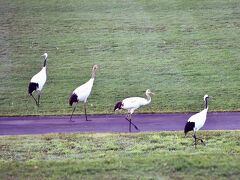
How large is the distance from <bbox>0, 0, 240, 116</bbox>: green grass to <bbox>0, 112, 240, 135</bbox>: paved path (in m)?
0.88

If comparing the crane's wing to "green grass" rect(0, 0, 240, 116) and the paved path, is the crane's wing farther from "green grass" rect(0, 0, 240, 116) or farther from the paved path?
"green grass" rect(0, 0, 240, 116)

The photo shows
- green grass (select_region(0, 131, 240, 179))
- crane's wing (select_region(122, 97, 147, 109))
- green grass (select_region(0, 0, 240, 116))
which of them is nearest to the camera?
green grass (select_region(0, 131, 240, 179))

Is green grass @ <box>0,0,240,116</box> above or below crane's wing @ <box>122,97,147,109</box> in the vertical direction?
above

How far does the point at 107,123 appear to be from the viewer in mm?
20328

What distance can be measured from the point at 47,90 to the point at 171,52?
742 centimetres

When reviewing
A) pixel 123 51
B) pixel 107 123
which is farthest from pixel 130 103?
pixel 123 51

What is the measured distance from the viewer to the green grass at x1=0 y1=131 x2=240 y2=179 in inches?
522

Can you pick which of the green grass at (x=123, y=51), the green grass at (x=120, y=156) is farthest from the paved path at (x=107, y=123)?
the green grass at (x=120, y=156)

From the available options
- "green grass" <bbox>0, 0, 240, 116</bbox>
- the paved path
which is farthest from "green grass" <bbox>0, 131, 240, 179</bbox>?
"green grass" <bbox>0, 0, 240, 116</bbox>

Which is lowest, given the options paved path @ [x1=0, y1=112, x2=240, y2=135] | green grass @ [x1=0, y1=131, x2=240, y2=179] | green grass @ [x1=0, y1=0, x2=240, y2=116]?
green grass @ [x1=0, y1=131, x2=240, y2=179]

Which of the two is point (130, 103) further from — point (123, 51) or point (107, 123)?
point (123, 51)

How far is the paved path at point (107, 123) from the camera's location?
762 inches

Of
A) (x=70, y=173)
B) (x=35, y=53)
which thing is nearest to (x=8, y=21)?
(x=35, y=53)

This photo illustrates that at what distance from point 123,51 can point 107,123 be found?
10545 millimetres
